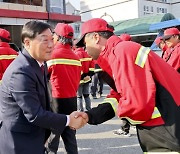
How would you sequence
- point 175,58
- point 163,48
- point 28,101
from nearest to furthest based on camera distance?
1. point 28,101
2. point 175,58
3. point 163,48

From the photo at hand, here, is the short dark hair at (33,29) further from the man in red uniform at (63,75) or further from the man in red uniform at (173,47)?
the man in red uniform at (173,47)

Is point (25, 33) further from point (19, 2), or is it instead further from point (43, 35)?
point (19, 2)

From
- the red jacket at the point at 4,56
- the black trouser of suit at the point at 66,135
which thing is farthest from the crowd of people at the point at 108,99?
the red jacket at the point at 4,56

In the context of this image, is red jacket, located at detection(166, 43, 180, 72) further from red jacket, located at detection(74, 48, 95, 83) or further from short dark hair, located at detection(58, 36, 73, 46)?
red jacket, located at detection(74, 48, 95, 83)

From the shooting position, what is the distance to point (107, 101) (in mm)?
2273

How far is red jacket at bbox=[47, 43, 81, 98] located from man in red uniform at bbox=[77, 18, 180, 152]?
6.63ft

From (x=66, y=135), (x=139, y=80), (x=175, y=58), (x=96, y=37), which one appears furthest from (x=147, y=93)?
(x=175, y=58)

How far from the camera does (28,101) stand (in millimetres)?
1929

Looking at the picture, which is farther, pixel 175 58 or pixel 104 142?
pixel 104 142

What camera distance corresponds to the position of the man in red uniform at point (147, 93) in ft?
5.49

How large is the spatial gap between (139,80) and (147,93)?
0.09 m

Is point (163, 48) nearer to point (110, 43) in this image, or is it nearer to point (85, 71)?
point (85, 71)

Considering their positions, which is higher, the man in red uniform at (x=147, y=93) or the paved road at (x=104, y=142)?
the man in red uniform at (x=147, y=93)

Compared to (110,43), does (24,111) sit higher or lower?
lower
